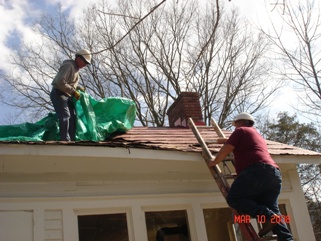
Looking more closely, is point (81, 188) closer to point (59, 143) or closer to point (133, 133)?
point (59, 143)

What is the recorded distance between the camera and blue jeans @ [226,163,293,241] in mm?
3656

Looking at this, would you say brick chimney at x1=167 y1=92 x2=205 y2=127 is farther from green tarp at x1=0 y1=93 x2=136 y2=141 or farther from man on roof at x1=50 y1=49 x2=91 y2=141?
man on roof at x1=50 y1=49 x2=91 y2=141

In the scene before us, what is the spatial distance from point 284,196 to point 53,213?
3.50m

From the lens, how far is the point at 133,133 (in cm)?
641

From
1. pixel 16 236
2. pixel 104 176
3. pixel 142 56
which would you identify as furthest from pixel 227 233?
pixel 142 56

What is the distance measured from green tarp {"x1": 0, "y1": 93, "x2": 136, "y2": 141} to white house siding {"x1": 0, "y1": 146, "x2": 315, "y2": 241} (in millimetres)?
615

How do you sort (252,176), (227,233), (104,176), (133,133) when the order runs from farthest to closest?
(133,133) → (227,233) → (104,176) → (252,176)

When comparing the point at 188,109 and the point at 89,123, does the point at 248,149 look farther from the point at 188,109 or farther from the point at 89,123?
the point at 188,109

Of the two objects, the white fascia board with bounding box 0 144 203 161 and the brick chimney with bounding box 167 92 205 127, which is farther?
the brick chimney with bounding box 167 92 205 127

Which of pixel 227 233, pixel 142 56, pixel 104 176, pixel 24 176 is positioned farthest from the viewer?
pixel 142 56

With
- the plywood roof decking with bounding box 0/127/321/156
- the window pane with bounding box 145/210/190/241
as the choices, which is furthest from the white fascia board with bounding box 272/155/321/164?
the window pane with bounding box 145/210/190/241

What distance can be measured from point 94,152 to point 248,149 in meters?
1.71
